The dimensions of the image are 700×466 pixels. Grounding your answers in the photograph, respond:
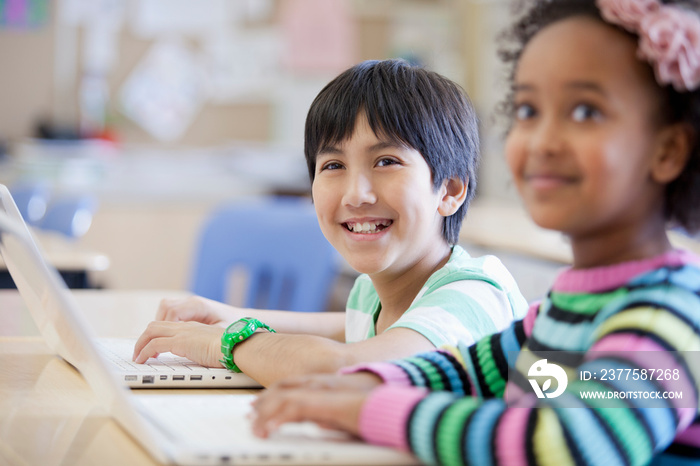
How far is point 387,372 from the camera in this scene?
2.23 ft

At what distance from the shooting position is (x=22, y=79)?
4160 mm

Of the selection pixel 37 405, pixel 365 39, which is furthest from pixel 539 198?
pixel 365 39

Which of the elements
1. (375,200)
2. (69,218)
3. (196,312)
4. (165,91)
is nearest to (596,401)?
(375,200)

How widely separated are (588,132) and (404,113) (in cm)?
41

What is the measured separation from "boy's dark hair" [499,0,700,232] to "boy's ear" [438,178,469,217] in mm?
352

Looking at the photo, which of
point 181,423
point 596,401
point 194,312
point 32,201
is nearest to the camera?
point 596,401

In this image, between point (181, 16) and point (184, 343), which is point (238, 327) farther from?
point (181, 16)

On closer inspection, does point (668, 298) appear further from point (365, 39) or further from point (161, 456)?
point (365, 39)

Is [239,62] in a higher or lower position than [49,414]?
higher

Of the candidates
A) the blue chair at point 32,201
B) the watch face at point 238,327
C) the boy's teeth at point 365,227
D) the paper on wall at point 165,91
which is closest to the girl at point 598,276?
the watch face at point 238,327

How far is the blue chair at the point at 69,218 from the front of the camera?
2.90 m

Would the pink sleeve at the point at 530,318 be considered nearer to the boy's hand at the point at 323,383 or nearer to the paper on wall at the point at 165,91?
the boy's hand at the point at 323,383

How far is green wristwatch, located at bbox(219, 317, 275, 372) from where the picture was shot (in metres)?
0.86

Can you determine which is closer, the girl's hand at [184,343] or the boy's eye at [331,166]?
the girl's hand at [184,343]
